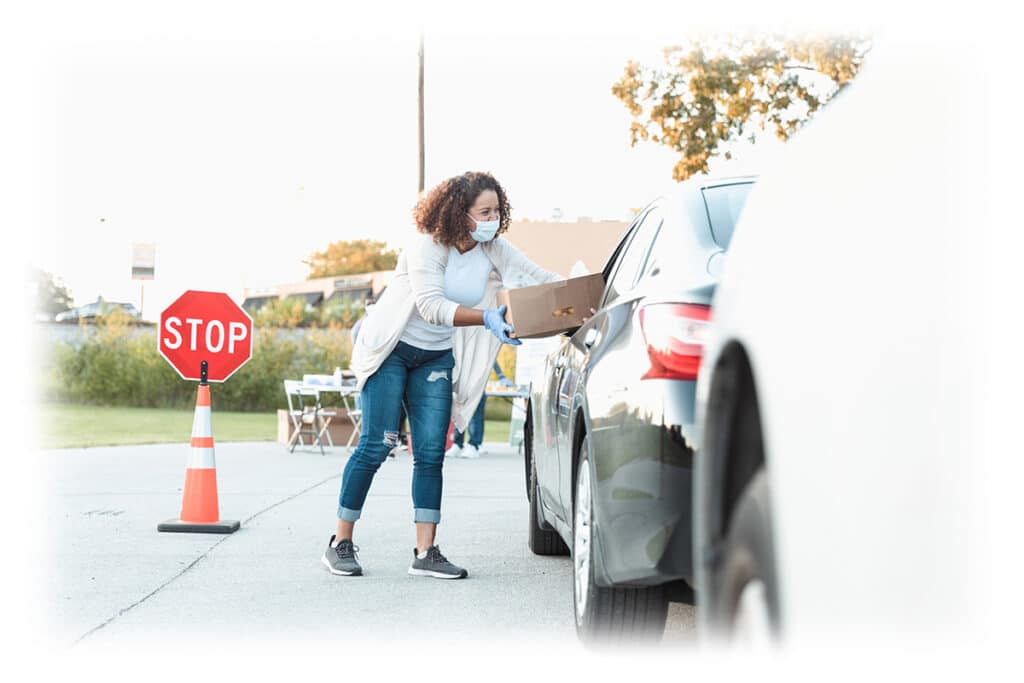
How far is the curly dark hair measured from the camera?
645 cm

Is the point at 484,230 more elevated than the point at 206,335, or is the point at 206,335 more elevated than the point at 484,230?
the point at 484,230

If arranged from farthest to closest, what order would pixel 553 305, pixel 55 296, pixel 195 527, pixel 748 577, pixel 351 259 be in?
pixel 55 296 < pixel 351 259 < pixel 195 527 < pixel 553 305 < pixel 748 577

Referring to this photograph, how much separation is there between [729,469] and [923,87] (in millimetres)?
745

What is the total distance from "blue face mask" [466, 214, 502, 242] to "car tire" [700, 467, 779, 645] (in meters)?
4.15

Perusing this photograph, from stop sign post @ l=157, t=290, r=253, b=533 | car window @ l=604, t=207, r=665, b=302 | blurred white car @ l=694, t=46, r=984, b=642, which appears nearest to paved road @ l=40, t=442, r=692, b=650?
stop sign post @ l=157, t=290, r=253, b=533

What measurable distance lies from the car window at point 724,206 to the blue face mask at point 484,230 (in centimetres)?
212

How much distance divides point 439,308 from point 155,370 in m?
27.4

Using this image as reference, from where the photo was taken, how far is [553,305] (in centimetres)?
579

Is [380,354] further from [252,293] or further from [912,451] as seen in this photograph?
[252,293]

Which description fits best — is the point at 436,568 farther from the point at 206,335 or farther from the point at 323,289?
the point at 323,289

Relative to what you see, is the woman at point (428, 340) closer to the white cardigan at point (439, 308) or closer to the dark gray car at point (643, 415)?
the white cardigan at point (439, 308)

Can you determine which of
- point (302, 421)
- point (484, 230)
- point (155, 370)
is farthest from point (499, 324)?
point (155, 370)

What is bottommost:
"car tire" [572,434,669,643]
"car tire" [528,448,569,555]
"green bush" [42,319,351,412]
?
"green bush" [42,319,351,412]

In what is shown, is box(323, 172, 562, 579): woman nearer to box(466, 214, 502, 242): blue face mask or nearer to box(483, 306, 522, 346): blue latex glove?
box(466, 214, 502, 242): blue face mask
